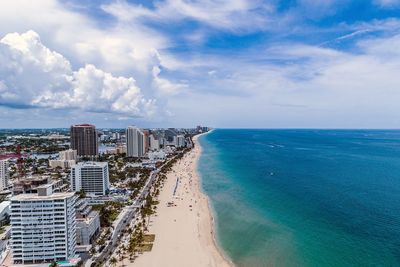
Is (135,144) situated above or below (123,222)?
above

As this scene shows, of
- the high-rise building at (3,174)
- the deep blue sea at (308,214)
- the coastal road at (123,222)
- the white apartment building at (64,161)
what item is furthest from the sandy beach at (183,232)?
the white apartment building at (64,161)

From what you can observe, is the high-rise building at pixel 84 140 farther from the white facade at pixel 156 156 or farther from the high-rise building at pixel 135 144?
the white facade at pixel 156 156

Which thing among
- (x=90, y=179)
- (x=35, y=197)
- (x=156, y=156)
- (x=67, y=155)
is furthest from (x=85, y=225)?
(x=156, y=156)

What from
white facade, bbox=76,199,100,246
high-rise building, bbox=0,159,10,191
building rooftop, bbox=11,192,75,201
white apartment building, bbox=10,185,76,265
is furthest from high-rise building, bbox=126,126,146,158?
white apartment building, bbox=10,185,76,265

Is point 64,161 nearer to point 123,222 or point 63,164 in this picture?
point 63,164

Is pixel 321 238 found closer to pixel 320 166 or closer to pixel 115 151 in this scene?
pixel 320 166

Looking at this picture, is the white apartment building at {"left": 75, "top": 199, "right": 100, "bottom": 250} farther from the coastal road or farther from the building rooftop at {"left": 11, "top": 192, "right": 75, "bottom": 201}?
the building rooftop at {"left": 11, "top": 192, "right": 75, "bottom": 201}
